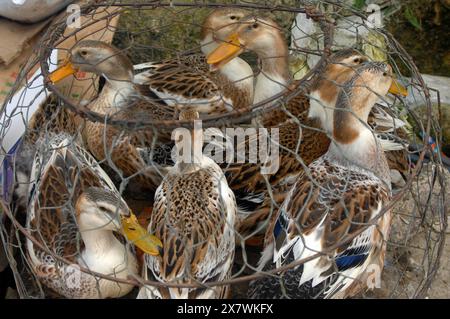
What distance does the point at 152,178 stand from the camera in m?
2.05

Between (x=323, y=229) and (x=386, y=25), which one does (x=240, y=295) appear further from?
(x=386, y=25)

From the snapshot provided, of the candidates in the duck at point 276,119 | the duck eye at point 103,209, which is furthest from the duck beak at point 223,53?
the duck eye at point 103,209

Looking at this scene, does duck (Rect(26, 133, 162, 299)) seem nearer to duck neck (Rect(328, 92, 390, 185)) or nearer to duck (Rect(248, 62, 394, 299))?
Result: duck (Rect(248, 62, 394, 299))

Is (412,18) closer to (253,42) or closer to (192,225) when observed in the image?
(253,42)

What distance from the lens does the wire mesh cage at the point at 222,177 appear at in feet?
5.20

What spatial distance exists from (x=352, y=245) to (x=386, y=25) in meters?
1.70

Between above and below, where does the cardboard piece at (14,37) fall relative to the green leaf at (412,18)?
above

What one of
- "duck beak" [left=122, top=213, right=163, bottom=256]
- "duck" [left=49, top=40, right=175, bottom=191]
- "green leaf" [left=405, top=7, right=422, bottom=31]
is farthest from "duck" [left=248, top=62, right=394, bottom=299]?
"green leaf" [left=405, top=7, right=422, bottom=31]

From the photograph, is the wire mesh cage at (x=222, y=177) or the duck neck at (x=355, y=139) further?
the duck neck at (x=355, y=139)

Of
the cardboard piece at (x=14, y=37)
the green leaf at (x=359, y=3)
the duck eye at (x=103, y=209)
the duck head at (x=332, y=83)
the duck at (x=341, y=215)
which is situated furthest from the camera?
the green leaf at (x=359, y=3)

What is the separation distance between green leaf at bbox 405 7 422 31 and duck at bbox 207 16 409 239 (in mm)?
1127

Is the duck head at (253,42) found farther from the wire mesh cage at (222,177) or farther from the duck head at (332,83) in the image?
the duck head at (332,83)

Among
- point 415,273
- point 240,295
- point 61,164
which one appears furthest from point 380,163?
point 61,164

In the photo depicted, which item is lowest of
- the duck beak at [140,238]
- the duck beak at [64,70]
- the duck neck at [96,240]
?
the duck neck at [96,240]
